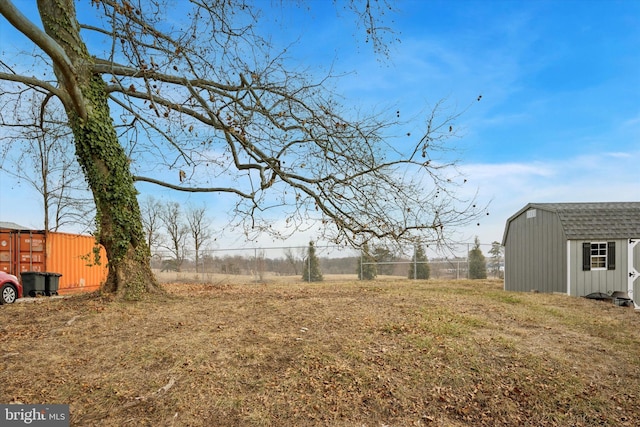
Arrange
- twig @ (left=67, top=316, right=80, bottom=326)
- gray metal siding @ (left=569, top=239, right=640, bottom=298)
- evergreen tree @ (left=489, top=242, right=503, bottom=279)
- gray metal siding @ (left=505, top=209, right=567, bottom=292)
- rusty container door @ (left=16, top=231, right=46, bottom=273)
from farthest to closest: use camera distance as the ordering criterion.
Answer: evergreen tree @ (left=489, top=242, right=503, bottom=279), rusty container door @ (left=16, top=231, right=46, bottom=273), gray metal siding @ (left=505, top=209, right=567, bottom=292), gray metal siding @ (left=569, top=239, right=640, bottom=298), twig @ (left=67, top=316, right=80, bottom=326)

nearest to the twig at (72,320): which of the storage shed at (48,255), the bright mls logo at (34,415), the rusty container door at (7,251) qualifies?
the bright mls logo at (34,415)

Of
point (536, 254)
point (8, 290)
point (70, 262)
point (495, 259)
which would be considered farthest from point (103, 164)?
point (495, 259)

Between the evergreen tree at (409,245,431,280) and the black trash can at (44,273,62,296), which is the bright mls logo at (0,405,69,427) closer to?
the black trash can at (44,273,62,296)

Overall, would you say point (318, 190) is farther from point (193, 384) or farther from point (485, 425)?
point (485, 425)

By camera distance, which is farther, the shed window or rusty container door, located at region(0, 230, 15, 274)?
rusty container door, located at region(0, 230, 15, 274)

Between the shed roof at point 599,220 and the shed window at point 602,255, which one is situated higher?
the shed roof at point 599,220

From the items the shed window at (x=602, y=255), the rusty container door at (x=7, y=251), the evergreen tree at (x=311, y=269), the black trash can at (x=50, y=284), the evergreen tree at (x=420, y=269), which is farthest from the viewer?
the evergreen tree at (x=311, y=269)

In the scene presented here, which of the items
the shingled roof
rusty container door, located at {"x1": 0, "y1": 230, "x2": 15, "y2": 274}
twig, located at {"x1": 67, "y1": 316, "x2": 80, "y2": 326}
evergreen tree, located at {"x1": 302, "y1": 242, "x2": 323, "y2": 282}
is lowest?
evergreen tree, located at {"x1": 302, "y1": 242, "x2": 323, "y2": 282}

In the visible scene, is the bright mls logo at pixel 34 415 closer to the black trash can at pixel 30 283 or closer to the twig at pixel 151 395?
the twig at pixel 151 395

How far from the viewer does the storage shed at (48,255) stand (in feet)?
52.7

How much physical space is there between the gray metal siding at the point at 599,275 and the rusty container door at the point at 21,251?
2006 centimetres

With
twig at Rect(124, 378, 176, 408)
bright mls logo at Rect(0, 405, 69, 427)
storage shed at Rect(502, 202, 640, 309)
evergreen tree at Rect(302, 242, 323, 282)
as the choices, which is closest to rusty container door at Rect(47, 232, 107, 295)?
evergreen tree at Rect(302, 242, 323, 282)

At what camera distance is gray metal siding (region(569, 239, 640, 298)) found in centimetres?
1470

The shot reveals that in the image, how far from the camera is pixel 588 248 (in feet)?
48.4
